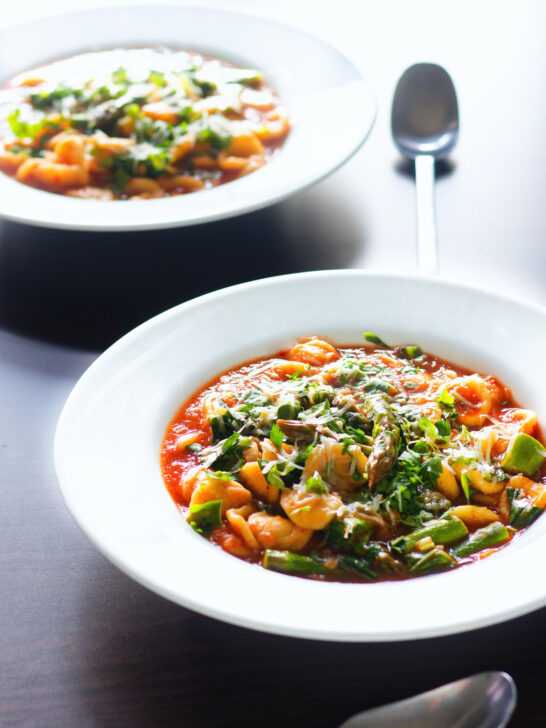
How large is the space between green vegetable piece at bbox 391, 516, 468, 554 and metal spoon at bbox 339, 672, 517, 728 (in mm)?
322

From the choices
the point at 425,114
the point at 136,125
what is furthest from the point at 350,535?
the point at 425,114

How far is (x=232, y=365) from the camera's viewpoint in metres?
2.05

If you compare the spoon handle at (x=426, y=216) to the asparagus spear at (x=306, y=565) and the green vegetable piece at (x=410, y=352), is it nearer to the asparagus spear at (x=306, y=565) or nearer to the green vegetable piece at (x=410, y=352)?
the green vegetable piece at (x=410, y=352)

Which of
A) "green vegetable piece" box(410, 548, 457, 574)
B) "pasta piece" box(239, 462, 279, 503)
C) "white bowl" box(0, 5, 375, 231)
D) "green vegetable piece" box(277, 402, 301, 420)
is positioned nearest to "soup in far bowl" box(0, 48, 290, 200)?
"white bowl" box(0, 5, 375, 231)

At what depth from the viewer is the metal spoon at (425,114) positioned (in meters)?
3.21

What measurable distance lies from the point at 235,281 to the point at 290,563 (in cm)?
130

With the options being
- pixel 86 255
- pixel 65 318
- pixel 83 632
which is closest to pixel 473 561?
pixel 83 632

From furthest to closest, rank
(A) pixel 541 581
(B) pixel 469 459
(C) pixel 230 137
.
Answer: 1. (C) pixel 230 137
2. (B) pixel 469 459
3. (A) pixel 541 581

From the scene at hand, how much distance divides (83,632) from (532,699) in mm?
838

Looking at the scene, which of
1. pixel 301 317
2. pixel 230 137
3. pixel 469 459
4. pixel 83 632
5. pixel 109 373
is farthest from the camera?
pixel 230 137

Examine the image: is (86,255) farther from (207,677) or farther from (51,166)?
(207,677)

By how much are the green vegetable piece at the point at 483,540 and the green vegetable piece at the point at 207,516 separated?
459mm

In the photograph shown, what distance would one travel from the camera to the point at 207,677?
1.49 m

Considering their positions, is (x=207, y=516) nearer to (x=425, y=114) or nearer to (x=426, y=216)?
(x=426, y=216)
